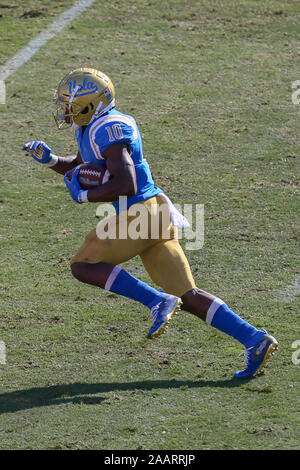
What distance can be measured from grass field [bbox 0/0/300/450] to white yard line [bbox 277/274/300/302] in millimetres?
42

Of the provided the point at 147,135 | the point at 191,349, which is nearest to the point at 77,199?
the point at 191,349

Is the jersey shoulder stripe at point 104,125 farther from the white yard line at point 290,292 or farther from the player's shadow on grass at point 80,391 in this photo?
the white yard line at point 290,292

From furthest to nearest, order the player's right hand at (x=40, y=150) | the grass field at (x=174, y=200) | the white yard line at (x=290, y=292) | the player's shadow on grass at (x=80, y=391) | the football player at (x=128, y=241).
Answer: the white yard line at (x=290, y=292) → the player's right hand at (x=40, y=150) → the football player at (x=128, y=241) → the player's shadow on grass at (x=80, y=391) → the grass field at (x=174, y=200)

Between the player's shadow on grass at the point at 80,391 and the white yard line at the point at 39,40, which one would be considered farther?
the white yard line at the point at 39,40

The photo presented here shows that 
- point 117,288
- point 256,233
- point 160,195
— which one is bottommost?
point 256,233

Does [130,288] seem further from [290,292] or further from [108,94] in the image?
[290,292]

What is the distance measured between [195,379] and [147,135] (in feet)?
13.2

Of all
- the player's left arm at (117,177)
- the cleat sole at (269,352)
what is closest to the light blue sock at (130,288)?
the player's left arm at (117,177)

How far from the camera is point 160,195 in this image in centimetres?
570

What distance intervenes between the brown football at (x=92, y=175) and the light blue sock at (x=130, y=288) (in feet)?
1.64

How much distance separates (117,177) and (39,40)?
19.9 ft

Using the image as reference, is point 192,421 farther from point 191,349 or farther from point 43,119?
point 43,119

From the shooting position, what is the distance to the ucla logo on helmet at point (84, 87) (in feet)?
18.6
